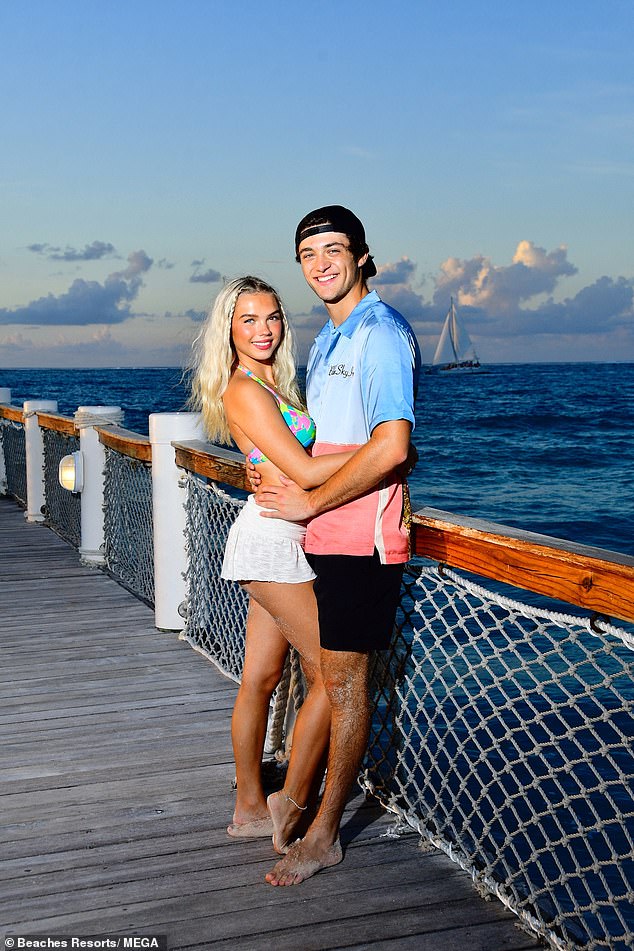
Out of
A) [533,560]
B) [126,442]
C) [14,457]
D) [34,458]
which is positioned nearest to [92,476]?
[126,442]

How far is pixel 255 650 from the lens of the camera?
2.58 metres

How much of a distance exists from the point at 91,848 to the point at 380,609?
97 cm

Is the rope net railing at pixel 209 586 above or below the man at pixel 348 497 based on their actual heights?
below

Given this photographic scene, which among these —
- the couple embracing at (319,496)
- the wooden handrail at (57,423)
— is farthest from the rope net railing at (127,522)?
the couple embracing at (319,496)

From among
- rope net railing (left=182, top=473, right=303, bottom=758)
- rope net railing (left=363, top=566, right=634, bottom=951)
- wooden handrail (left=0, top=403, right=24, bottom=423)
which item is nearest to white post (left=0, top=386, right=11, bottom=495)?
wooden handrail (left=0, top=403, right=24, bottom=423)

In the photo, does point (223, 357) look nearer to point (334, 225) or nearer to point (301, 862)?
point (334, 225)

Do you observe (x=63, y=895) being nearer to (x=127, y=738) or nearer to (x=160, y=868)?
(x=160, y=868)

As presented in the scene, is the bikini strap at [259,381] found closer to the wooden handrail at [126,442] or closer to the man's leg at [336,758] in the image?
the man's leg at [336,758]

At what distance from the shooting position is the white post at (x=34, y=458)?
7520 mm

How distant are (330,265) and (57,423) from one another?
4804mm

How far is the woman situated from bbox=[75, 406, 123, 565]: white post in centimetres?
331

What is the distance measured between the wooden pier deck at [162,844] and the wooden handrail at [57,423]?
7.88 feet

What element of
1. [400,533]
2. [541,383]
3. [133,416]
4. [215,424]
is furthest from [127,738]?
[541,383]

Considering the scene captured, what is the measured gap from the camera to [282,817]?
7.94ft
